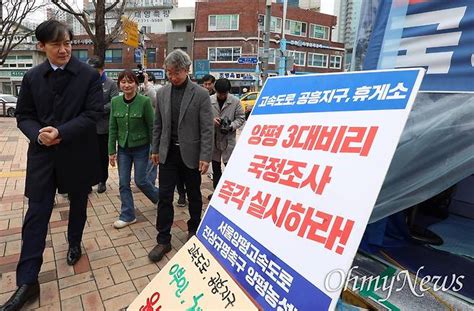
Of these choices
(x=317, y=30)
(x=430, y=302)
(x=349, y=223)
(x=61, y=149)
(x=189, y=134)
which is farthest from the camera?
(x=317, y=30)

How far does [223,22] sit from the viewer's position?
104ft

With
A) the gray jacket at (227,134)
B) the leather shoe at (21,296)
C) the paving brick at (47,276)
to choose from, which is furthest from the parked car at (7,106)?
the leather shoe at (21,296)

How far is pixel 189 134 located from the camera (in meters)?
2.95

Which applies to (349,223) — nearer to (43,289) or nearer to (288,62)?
(43,289)

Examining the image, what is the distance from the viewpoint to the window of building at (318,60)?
3466 cm

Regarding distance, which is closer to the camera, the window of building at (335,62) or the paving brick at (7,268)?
the paving brick at (7,268)

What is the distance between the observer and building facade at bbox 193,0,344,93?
30656 millimetres

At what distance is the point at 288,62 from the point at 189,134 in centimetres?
1373

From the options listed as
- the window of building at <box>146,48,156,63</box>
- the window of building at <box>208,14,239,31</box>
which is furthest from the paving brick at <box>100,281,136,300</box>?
the window of building at <box>146,48,156,63</box>

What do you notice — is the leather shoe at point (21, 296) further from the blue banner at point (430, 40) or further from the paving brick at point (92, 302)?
the blue banner at point (430, 40)

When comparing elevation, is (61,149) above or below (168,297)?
above

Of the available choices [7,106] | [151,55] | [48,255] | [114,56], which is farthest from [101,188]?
[114,56]

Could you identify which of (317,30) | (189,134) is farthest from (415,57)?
(317,30)

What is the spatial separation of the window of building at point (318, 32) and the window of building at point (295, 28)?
901mm
